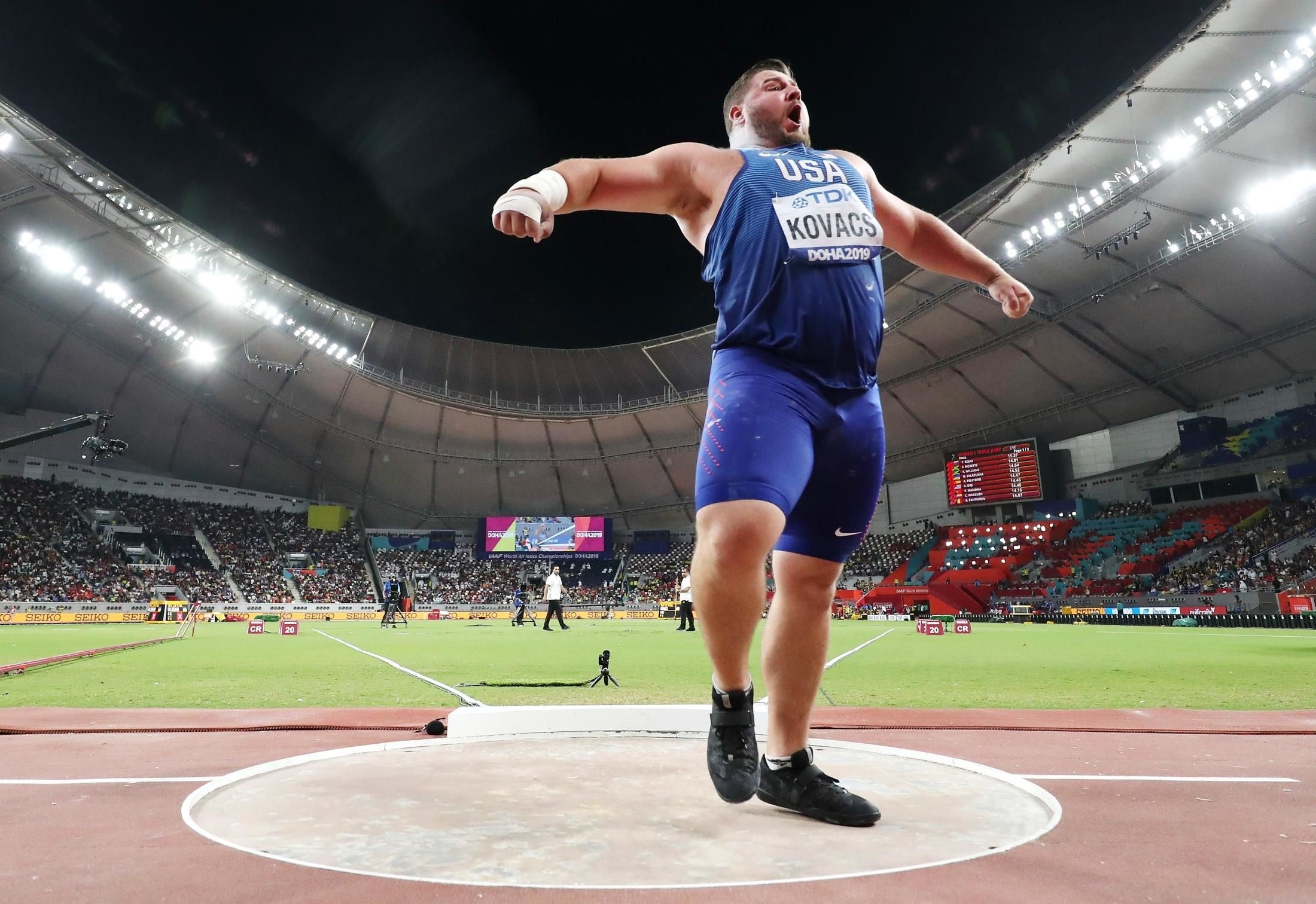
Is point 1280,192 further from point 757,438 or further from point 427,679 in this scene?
point 757,438

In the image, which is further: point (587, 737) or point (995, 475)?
point (995, 475)

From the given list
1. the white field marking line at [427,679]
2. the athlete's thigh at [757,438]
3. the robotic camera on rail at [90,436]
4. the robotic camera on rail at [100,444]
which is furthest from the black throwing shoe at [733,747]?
the robotic camera on rail at [100,444]

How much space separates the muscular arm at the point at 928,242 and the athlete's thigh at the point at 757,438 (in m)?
0.85

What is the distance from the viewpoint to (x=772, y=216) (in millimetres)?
1970

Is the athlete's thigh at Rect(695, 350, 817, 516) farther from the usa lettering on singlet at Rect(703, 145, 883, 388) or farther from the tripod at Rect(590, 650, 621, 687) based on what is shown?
the tripod at Rect(590, 650, 621, 687)

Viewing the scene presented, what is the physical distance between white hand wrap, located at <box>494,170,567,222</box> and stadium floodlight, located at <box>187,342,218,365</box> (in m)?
36.9

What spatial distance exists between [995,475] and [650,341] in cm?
1834

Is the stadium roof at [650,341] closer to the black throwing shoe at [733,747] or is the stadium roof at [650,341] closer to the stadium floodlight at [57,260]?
the stadium floodlight at [57,260]

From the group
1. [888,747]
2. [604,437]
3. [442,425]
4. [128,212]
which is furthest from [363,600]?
[888,747]

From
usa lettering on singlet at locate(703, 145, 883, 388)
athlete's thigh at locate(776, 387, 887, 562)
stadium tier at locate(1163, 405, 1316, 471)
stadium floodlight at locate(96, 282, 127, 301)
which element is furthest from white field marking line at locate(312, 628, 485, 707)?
stadium tier at locate(1163, 405, 1316, 471)

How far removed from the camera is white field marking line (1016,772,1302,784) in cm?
209

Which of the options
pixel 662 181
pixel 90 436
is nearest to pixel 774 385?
pixel 662 181

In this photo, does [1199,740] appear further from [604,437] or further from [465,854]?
[604,437]

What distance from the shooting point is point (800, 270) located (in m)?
1.92
